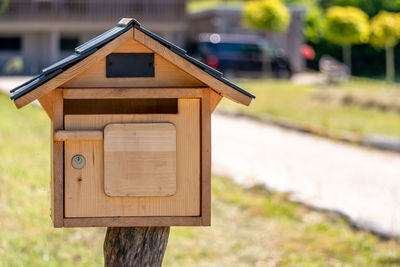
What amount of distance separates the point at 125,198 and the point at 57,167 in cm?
30

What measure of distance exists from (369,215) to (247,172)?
8.88ft

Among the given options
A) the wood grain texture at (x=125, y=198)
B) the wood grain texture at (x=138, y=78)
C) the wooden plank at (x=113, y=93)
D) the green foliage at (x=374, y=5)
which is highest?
the green foliage at (x=374, y=5)

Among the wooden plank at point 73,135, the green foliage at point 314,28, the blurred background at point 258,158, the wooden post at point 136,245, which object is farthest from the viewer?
the green foliage at point 314,28

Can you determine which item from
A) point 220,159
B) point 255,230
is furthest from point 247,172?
point 255,230

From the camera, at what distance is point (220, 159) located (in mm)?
11125

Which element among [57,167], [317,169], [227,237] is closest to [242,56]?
[317,169]

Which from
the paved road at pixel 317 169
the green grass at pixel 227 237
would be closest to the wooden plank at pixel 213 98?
the green grass at pixel 227 237

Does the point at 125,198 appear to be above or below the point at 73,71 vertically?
below

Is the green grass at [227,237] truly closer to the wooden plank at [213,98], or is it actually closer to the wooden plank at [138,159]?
the wooden plank at [138,159]

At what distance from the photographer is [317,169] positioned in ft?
34.5

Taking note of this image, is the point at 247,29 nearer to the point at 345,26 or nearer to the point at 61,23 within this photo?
the point at 345,26

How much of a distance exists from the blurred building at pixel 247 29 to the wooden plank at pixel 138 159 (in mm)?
27789

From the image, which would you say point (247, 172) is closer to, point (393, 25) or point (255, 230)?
point (255, 230)

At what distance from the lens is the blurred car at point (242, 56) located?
25.4 meters
